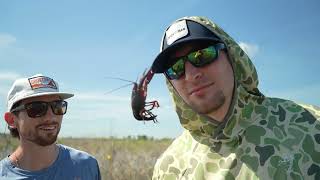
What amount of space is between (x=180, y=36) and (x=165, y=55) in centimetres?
19

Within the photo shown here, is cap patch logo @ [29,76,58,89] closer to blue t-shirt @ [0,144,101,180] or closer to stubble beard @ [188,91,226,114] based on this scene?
blue t-shirt @ [0,144,101,180]

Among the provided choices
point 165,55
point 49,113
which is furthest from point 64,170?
point 165,55

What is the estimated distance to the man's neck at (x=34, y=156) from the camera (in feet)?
14.0

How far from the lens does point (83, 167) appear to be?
14.2ft

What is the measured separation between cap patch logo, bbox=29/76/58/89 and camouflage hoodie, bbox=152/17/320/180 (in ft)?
6.19

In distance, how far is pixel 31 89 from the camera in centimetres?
463

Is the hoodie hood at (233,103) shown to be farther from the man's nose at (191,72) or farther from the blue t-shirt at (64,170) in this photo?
the blue t-shirt at (64,170)

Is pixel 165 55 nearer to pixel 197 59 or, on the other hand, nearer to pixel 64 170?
pixel 197 59

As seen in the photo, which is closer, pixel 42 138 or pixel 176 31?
pixel 176 31

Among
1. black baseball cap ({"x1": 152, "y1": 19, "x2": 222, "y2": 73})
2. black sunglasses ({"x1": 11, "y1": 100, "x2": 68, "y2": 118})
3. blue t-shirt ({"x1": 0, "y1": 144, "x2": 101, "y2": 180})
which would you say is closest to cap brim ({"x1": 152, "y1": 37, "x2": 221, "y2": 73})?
black baseball cap ({"x1": 152, "y1": 19, "x2": 222, "y2": 73})

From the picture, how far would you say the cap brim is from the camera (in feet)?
9.69

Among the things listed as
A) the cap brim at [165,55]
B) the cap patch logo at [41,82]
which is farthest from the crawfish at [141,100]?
the cap patch logo at [41,82]

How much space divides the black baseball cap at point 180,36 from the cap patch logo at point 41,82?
6.18 feet

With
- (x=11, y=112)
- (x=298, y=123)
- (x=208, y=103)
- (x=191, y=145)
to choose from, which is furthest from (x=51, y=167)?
(x=298, y=123)
